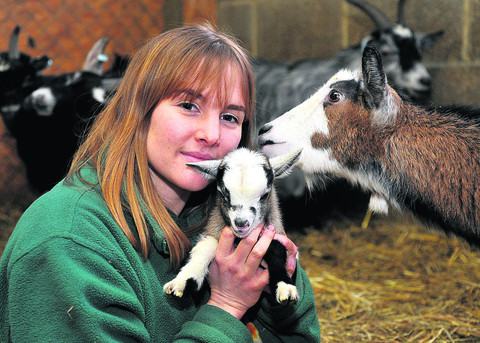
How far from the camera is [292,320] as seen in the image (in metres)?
1.77

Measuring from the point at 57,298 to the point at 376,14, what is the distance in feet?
12.9

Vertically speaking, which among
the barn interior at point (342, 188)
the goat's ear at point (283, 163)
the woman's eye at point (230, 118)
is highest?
the woman's eye at point (230, 118)

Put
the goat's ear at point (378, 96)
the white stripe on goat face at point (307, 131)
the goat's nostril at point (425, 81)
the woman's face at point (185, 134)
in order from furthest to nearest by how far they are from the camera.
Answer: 1. the goat's nostril at point (425, 81)
2. the white stripe on goat face at point (307, 131)
3. the goat's ear at point (378, 96)
4. the woman's face at point (185, 134)

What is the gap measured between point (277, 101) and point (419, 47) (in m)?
1.26

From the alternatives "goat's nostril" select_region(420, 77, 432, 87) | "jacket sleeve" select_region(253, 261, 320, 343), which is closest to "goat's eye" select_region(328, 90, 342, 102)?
"jacket sleeve" select_region(253, 261, 320, 343)

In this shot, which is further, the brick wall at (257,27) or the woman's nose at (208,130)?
the brick wall at (257,27)

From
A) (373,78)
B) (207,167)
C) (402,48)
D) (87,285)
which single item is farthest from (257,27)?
(87,285)

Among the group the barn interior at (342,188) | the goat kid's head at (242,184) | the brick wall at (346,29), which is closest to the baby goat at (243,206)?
the goat kid's head at (242,184)

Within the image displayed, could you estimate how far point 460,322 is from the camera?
2875 millimetres

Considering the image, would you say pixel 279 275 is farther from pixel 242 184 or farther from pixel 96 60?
pixel 96 60

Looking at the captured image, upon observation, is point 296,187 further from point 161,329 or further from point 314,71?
point 161,329

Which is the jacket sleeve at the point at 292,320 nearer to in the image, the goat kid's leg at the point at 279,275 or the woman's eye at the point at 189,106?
the goat kid's leg at the point at 279,275

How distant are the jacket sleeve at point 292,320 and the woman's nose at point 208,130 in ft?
1.80

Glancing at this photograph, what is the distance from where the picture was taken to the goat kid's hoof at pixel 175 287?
1.51 metres
